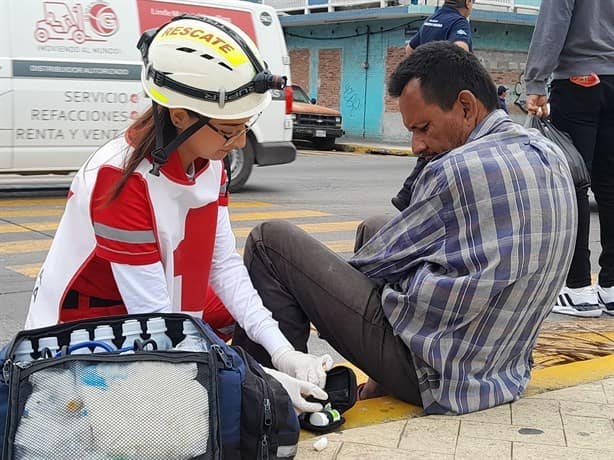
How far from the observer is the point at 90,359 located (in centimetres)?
216

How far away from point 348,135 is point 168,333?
80.4 ft

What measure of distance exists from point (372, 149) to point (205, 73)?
19844 mm

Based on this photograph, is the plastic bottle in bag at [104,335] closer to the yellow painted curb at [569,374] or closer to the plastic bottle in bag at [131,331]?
the plastic bottle in bag at [131,331]

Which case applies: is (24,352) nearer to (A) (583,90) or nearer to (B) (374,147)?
(A) (583,90)

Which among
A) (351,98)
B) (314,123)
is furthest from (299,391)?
(351,98)

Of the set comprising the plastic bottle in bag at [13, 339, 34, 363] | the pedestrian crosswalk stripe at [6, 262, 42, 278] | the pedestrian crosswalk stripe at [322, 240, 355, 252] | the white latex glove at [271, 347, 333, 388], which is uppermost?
the plastic bottle in bag at [13, 339, 34, 363]

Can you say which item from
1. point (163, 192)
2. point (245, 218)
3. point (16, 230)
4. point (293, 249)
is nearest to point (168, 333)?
point (163, 192)

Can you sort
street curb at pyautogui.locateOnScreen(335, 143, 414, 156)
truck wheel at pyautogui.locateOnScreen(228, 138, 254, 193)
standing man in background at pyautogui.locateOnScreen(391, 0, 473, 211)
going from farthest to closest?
1. street curb at pyautogui.locateOnScreen(335, 143, 414, 156)
2. truck wheel at pyautogui.locateOnScreen(228, 138, 254, 193)
3. standing man in background at pyautogui.locateOnScreen(391, 0, 473, 211)

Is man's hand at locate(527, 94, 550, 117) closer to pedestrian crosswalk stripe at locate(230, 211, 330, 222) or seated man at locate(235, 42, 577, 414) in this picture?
seated man at locate(235, 42, 577, 414)

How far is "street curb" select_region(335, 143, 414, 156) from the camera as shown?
21.6 metres

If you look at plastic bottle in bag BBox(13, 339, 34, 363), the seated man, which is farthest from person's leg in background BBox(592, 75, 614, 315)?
plastic bottle in bag BBox(13, 339, 34, 363)

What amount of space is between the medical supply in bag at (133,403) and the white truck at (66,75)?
6537mm

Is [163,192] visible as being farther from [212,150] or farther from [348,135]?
[348,135]

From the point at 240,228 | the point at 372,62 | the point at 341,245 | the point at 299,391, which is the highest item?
the point at 299,391
